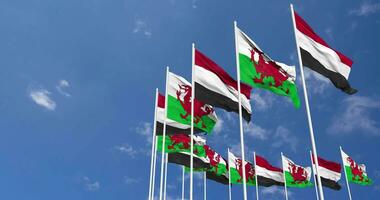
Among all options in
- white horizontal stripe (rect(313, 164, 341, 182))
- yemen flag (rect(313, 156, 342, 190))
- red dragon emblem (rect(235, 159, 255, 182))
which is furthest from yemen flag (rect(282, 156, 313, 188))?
red dragon emblem (rect(235, 159, 255, 182))

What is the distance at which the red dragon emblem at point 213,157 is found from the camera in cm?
3282

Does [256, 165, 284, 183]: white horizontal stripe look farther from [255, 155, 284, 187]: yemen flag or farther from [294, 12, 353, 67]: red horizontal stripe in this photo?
[294, 12, 353, 67]: red horizontal stripe

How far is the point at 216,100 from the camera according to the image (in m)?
18.6

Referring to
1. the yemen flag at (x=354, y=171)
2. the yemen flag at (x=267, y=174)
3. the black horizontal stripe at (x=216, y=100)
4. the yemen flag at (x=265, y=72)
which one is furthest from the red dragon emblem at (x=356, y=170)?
the yemen flag at (x=265, y=72)

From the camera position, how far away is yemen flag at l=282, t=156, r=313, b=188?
123ft

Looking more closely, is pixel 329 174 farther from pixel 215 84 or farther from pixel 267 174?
pixel 215 84

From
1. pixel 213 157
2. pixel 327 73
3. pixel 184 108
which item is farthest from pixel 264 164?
pixel 327 73

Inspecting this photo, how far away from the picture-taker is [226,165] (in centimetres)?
3619

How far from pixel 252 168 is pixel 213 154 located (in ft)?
21.6

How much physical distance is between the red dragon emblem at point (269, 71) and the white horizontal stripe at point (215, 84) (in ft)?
5.85

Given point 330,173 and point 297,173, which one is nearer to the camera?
point 330,173

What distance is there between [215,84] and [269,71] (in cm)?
263

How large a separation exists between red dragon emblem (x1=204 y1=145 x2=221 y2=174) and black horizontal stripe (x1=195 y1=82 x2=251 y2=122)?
13.9 metres

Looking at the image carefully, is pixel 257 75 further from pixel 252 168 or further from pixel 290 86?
pixel 252 168
